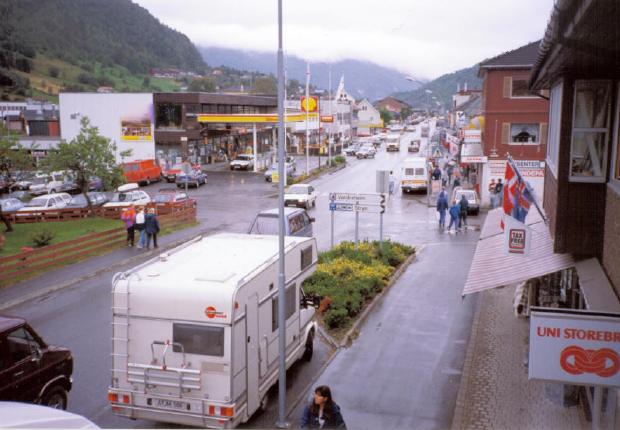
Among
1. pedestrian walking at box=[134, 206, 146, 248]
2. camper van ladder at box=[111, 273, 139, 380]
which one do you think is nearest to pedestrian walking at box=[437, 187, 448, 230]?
pedestrian walking at box=[134, 206, 146, 248]

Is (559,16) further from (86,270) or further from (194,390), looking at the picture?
(86,270)

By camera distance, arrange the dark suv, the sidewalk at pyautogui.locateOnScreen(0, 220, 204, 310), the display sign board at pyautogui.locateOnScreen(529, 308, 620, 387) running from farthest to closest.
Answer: the sidewalk at pyautogui.locateOnScreen(0, 220, 204, 310) → the dark suv → the display sign board at pyautogui.locateOnScreen(529, 308, 620, 387)

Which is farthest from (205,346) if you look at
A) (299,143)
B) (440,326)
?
(299,143)

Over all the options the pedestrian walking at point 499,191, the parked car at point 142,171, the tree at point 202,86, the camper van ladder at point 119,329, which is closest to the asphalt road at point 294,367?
the camper van ladder at point 119,329

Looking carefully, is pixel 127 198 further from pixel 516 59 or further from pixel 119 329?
pixel 119 329

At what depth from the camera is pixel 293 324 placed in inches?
463

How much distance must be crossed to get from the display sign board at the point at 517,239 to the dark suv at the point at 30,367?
7.72 meters

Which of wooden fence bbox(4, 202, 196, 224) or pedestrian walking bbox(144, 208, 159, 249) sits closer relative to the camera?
pedestrian walking bbox(144, 208, 159, 249)

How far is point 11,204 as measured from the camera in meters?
35.2

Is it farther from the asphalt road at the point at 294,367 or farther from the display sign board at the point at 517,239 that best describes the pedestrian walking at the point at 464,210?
the display sign board at the point at 517,239

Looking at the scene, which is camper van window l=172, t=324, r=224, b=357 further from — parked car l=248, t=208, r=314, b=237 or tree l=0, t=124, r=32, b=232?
tree l=0, t=124, r=32, b=232

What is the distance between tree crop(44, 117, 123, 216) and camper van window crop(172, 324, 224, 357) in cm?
2494

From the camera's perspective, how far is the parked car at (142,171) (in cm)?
4891

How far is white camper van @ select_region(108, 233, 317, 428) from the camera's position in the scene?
353 inches
